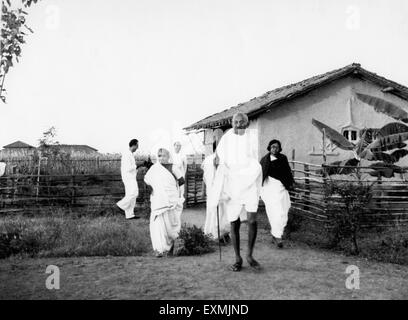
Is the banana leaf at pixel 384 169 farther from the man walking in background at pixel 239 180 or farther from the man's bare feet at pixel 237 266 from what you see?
the man's bare feet at pixel 237 266

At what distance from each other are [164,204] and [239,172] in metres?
1.71

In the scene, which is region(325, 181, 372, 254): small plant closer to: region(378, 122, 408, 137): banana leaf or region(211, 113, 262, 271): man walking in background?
region(378, 122, 408, 137): banana leaf

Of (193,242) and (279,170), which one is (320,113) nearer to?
(279,170)

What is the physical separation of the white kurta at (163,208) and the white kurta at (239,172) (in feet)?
4.60

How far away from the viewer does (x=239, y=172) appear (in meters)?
5.19

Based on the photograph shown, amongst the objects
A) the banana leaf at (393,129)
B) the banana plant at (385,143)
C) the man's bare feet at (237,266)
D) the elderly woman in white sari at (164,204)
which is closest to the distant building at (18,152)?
the elderly woman in white sari at (164,204)

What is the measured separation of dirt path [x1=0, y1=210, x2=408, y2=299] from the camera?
13.6 feet

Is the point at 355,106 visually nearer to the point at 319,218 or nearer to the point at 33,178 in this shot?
the point at 319,218

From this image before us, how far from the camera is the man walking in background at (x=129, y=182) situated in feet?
34.7

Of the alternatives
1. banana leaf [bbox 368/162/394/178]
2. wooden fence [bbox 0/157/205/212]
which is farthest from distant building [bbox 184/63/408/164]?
banana leaf [bbox 368/162/394/178]

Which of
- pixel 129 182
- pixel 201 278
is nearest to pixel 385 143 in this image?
pixel 201 278

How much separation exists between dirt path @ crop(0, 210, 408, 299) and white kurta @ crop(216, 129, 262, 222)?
86cm
